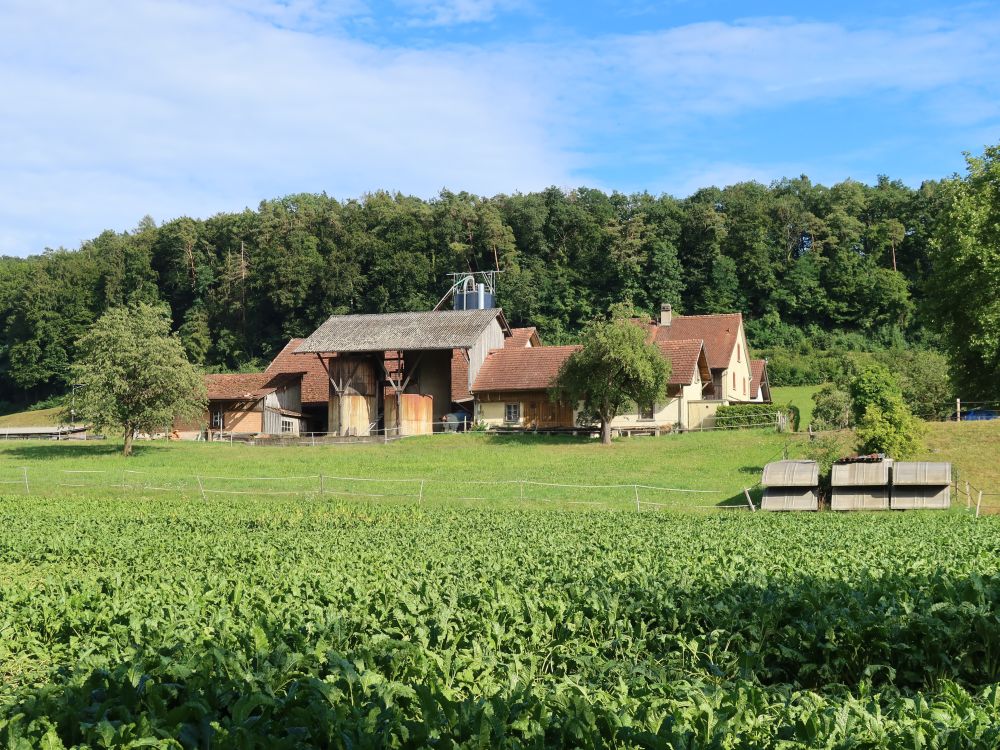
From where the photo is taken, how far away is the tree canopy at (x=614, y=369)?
148 feet

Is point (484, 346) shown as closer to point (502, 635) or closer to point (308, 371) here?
point (308, 371)

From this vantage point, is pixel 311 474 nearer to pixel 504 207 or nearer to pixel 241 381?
pixel 241 381

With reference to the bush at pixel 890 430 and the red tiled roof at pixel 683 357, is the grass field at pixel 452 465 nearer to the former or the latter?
the bush at pixel 890 430

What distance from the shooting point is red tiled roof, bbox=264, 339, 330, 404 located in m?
61.5

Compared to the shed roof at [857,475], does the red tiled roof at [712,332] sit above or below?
above

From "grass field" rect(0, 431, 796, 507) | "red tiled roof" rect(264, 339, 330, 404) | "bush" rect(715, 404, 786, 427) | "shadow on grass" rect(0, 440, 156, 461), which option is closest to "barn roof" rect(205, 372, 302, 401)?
"red tiled roof" rect(264, 339, 330, 404)

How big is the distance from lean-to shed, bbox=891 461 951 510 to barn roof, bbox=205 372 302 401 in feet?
141

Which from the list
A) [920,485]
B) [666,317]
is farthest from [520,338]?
[920,485]

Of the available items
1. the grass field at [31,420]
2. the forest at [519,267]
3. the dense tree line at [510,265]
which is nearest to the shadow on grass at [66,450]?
the grass field at [31,420]

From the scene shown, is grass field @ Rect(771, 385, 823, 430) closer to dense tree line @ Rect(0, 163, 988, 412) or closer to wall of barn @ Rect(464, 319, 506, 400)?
dense tree line @ Rect(0, 163, 988, 412)

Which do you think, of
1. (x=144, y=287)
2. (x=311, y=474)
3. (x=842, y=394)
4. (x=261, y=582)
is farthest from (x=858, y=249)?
(x=261, y=582)

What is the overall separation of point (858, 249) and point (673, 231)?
58.4 feet

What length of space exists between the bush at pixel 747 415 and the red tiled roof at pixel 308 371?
24587 mm

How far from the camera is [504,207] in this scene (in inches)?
4122
